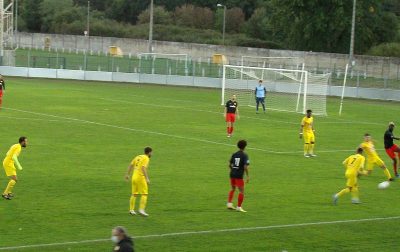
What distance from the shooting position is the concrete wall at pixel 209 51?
3211 inches

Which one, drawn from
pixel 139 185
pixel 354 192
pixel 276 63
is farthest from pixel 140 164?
pixel 276 63

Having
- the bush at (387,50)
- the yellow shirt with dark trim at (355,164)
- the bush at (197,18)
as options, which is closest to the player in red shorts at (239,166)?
the yellow shirt with dark trim at (355,164)

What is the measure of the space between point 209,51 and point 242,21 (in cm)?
2821

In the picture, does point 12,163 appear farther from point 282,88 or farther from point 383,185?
point 282,88

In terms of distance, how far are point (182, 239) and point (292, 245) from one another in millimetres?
2391

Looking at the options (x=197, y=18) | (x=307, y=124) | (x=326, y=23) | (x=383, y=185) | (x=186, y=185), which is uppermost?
(x=197, y=18)

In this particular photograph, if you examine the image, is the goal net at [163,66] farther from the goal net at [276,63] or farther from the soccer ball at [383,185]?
the soccer ball at [383,185]

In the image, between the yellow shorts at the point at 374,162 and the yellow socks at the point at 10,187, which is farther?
the yellow shorts at the point at 374,162

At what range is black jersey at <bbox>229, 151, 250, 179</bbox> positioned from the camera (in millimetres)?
20594

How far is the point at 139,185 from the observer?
1997 centimetres

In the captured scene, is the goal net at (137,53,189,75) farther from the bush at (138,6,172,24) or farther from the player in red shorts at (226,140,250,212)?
the player in red shorts at (226,140,250,212)

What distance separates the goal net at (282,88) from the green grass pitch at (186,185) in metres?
6.43

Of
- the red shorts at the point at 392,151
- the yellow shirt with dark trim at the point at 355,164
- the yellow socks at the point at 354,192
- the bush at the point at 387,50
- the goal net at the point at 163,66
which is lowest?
the yellow socks at the point at 354,192

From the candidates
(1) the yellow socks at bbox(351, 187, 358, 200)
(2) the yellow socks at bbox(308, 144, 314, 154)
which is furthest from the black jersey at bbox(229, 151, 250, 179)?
(2) the yellow socks at bbox(308, 144, 314, 154)
